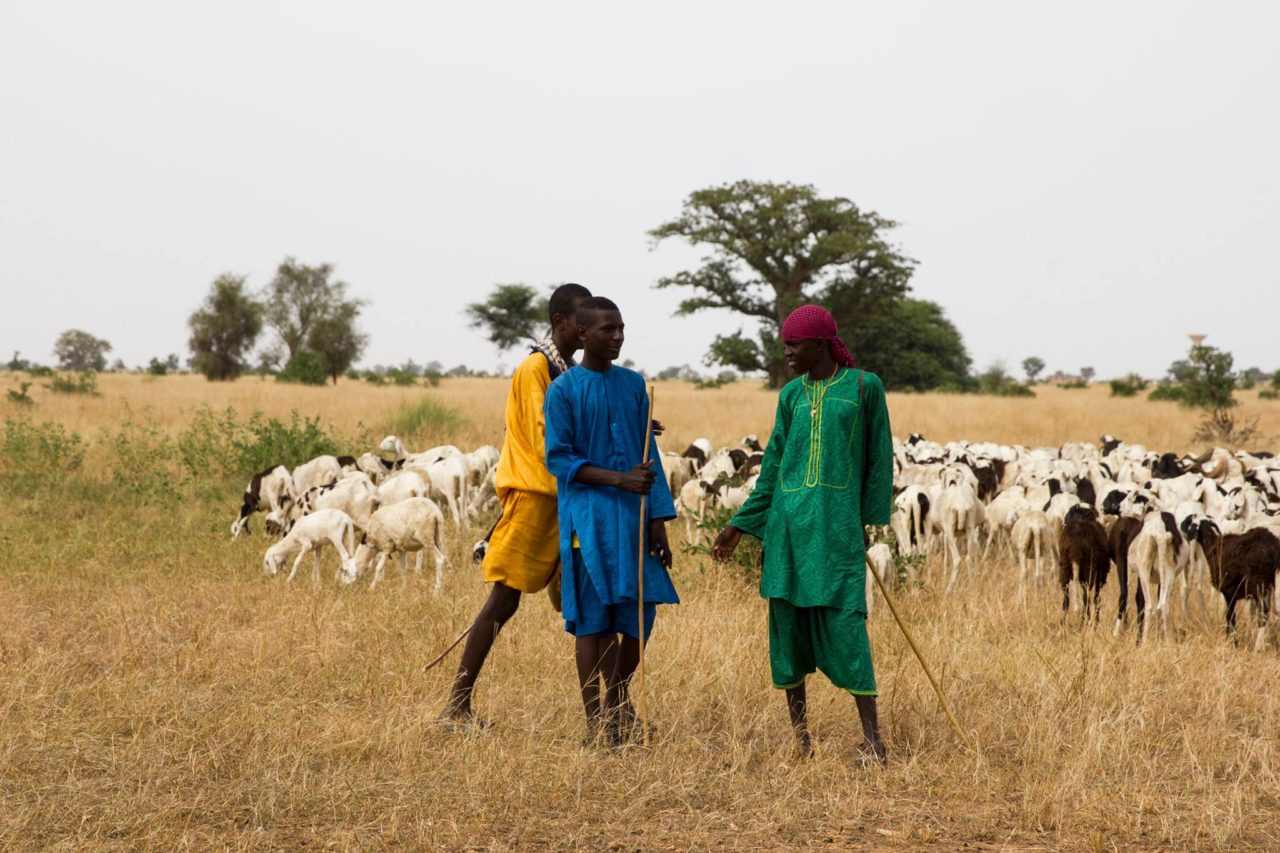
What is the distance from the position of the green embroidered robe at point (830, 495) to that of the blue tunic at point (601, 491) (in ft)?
1.56

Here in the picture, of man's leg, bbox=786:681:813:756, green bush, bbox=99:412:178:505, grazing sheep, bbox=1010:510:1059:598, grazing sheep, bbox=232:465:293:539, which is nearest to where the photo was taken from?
man's leg, bbox=786:681:813:756

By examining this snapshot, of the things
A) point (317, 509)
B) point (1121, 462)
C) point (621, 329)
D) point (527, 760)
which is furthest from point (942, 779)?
point (1121, 462)

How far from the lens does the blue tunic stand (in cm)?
461

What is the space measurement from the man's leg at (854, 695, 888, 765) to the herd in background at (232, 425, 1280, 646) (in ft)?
9.60

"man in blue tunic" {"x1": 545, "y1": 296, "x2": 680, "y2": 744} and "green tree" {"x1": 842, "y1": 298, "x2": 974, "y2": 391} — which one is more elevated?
"green tree" {"x1": 842, "y1": 298, "x2": 974, "y2": 391}

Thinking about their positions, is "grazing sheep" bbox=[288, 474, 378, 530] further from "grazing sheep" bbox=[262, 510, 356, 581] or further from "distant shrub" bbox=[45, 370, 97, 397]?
"distant shrub" bbox=[45, 370, 97, 397]

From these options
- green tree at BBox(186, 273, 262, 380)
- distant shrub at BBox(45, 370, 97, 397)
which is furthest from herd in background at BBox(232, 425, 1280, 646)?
green tree at BBox(186, 273, 262, 380)

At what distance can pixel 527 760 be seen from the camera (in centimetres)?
453

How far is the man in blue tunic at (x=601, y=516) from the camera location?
4613mm

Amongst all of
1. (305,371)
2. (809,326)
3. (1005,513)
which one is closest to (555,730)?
(809,326)

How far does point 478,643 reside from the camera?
4895 mm

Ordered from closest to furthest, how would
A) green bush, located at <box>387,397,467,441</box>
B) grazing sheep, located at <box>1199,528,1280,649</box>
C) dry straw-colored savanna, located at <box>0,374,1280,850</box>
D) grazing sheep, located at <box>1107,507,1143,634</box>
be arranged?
dry straw-colored savanna, located at <box>0,374,1280,850</box>
grazing sheep, located at <box>1199,528,1280,649</box>
grazing sheep, located at <box>1107,507,1143,634</box>
green bush, located at <box>387,397,467,441</box>

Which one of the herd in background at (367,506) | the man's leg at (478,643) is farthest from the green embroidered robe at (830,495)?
the herd in background at (367,506)

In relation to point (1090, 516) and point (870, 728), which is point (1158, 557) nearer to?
point (1090, 516)
